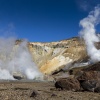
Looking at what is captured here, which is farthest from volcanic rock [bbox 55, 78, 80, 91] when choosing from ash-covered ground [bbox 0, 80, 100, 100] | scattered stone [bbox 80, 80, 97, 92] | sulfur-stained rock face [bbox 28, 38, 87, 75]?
sulfur-stained rock face [bbox 28, 38, 87, 75]

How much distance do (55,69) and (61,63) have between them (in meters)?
6.26

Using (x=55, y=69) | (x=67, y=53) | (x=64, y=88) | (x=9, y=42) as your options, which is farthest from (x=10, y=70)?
(x=64, y=88)

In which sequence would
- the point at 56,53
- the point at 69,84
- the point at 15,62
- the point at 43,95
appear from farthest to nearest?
the point at 56,53
the point at 15,62
the point at 69,84
the point at 43,95

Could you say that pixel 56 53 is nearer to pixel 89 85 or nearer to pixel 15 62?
pixel 15 62

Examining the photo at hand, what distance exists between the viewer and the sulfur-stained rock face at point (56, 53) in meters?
135

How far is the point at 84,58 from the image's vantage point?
140m

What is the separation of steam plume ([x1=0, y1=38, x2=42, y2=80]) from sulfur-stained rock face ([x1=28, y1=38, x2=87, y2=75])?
61.0ft

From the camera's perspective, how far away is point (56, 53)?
474 feet

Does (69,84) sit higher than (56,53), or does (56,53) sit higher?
(56,53)

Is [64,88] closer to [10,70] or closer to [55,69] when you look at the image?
[10,70]

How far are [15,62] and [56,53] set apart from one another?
40.6 m

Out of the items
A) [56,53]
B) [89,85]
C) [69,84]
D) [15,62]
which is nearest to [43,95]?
[69,84]

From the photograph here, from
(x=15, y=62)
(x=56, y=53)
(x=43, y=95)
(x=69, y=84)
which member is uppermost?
(x=56, y=53)

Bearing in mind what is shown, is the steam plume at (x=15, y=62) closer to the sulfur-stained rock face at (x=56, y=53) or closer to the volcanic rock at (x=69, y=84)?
the sulfur-stained rock face at (x=56, y=53)
